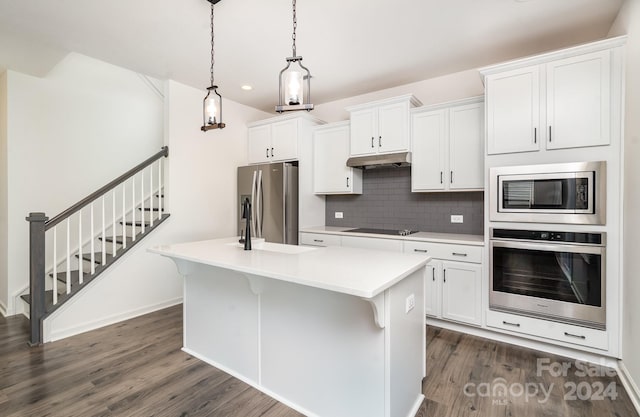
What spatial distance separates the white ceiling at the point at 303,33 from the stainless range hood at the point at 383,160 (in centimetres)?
94

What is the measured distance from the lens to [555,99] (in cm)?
246

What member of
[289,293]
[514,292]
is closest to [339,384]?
[289,293]

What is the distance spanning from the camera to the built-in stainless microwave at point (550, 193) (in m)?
2.29

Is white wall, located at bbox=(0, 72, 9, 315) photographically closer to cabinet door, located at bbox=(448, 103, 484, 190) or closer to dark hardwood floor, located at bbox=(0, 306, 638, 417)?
dark hardwood floor, located at bbox=(0, 306, 638, 417)

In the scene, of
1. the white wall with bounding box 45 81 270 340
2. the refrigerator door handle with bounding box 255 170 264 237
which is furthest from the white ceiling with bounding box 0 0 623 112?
the refrigerator door handle with bounding box 255 170 264 237

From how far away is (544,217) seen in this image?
248 cm

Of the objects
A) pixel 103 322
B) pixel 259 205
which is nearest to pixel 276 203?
pixel 259 205

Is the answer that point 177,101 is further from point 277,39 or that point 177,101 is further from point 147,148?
point 277,39

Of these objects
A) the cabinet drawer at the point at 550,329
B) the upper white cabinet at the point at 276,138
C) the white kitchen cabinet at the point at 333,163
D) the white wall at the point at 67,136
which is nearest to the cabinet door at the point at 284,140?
the upper white cabinet at the point at 276,138

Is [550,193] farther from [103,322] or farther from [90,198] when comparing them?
[103,322]

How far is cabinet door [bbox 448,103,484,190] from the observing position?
3.04 m

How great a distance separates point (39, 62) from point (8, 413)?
10.7 feet

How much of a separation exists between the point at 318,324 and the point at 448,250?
174cm

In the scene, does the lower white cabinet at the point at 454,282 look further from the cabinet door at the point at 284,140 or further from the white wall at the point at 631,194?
the cabinet door at the point at 284,140
